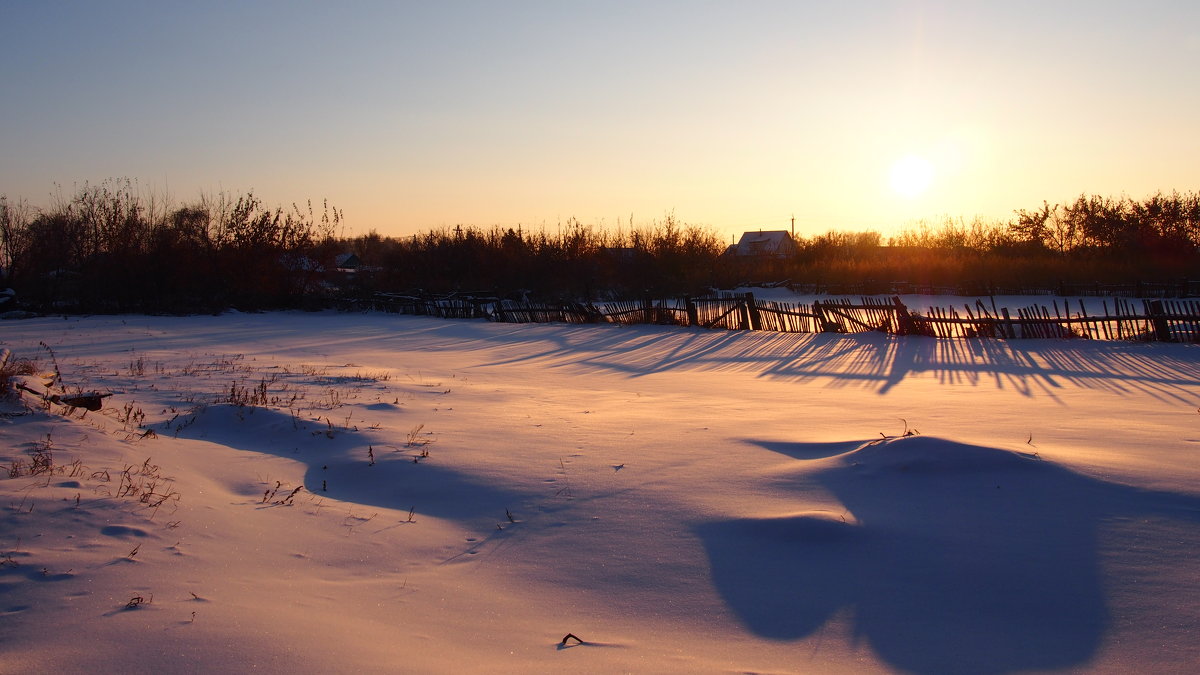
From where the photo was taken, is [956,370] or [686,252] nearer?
[956,370]

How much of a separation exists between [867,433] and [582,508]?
2.99 m

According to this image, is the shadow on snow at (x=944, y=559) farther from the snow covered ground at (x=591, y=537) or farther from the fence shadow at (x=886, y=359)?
the fence shadow at (x=886, y=359)

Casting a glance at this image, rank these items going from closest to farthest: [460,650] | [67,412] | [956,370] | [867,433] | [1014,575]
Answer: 1. [460,650]
2. [1014,575]
3. [67,412]
4. [867,433]
5. [956,370]

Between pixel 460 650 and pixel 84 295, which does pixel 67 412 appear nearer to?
pixel 460 650

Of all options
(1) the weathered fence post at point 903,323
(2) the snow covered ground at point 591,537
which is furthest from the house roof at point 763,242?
(2) the snow covered ground at point 591,537

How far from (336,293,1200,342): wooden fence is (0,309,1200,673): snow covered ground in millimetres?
7839

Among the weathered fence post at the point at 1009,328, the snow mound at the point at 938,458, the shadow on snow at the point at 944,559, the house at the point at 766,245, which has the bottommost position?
the shadow on snow at the point at 944,559

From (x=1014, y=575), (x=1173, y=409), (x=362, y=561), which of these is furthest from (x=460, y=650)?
(x=1173, y=409)

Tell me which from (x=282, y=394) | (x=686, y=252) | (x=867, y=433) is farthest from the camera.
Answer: (x=686, y=252)

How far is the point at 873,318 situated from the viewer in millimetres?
17469

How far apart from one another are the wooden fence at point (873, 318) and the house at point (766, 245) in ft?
75.9

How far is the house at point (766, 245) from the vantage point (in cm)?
4988

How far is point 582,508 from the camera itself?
14.6ft

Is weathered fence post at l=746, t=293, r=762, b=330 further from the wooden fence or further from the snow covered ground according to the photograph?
the snow covered ground
